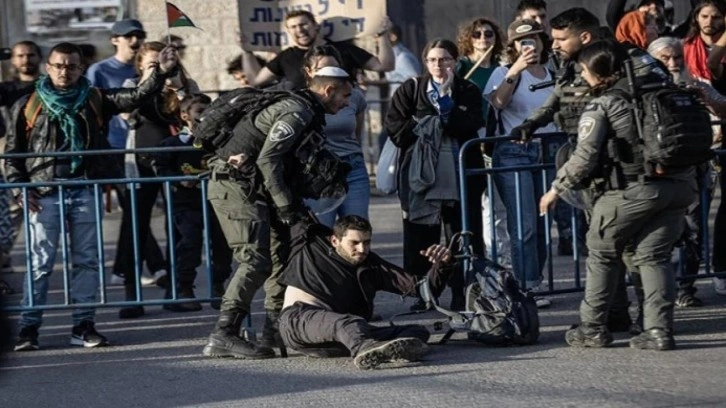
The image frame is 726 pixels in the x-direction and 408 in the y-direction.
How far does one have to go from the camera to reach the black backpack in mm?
8297

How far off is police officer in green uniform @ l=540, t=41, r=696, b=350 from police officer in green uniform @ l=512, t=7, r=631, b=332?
0.21 meters

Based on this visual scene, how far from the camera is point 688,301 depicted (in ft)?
31.3

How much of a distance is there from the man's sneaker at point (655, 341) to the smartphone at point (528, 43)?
2.15 m

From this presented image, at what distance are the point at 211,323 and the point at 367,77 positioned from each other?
6812mm

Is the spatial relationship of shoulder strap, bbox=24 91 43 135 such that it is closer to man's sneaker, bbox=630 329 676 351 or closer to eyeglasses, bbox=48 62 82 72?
eyeglasses, bbox=48 62 82 72

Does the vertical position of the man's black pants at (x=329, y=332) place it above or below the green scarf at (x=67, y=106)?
below

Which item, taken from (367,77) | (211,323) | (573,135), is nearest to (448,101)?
(573,135)

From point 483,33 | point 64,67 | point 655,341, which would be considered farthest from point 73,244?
point 655,341

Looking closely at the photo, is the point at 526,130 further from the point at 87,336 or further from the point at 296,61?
the point at 87,336

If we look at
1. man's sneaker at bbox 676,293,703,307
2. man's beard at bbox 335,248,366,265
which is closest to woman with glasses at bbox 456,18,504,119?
man's sneaker at bbox 676,293,703,307

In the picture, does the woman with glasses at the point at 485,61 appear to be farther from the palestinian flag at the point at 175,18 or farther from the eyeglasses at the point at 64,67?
the eyeglasses at the point at 64,67

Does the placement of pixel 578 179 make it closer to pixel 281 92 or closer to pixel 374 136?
pixel 281 92

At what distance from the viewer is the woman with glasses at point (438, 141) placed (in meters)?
9.51

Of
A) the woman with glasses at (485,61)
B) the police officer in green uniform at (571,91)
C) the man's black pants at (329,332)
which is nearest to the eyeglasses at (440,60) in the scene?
the woman with glasses at (485,61)
